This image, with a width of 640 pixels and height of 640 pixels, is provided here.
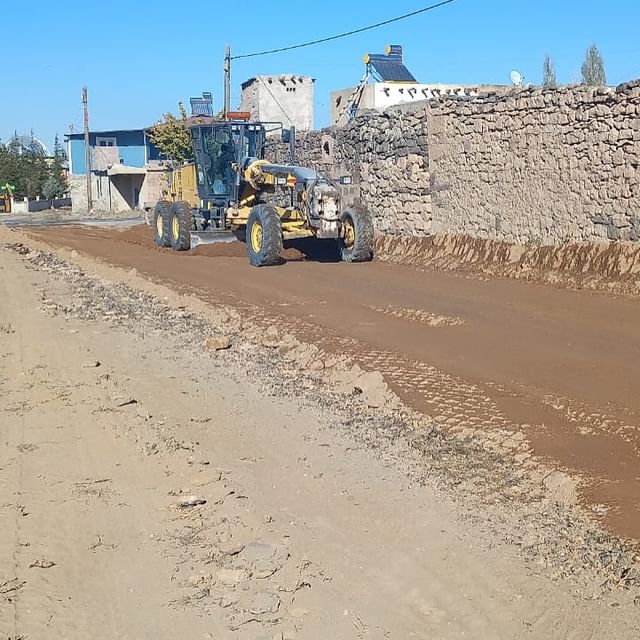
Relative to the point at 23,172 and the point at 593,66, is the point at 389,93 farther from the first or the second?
the point at 23,172

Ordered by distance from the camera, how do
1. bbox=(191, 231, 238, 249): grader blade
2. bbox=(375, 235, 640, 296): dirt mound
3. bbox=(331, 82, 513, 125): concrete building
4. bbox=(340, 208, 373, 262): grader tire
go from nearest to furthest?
bbox=(375, 235, 640, 296): dirt mound, bbox=(340, 208, 373, 262): grader tire, bbox=(191, 231, 238, 249): grader blade, bbox=(331, 82, 513, 125): concrete building

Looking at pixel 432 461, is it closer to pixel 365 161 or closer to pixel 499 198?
pixel 499 198

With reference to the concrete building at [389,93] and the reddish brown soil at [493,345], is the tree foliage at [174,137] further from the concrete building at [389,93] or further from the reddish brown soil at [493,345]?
the reddish brown soil at [493,345]

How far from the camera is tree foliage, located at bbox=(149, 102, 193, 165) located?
185 ft

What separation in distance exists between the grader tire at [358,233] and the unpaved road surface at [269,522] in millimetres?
9139

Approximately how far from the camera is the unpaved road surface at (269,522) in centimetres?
423

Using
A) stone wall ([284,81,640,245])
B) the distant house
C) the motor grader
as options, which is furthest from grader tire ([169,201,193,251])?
the distant house

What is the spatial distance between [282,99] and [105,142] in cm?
2556

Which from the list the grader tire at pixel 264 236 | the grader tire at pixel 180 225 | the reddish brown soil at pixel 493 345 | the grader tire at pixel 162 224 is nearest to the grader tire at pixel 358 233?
the reddish brown soil at pixel 493 345

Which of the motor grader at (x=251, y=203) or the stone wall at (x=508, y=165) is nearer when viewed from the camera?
the stone wall at (x=508, y=165)

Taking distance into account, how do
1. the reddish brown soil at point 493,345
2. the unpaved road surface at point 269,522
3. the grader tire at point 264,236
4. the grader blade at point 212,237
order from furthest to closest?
the grader blade at point 212,237 → the grader tire at point 264,236 → the reddish brown soil at point 493,345 → the unpaved road surface at point 269,522

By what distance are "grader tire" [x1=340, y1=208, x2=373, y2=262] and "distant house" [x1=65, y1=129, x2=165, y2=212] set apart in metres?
31.1

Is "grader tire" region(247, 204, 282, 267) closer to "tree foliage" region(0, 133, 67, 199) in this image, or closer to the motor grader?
the motor grader

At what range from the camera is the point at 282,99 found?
170 ft
